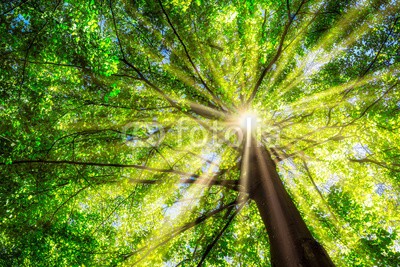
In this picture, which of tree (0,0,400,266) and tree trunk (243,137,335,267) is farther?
tree (0,0,400,266)

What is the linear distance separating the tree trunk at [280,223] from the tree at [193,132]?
1.0 inches

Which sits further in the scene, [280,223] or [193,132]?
[193,132]

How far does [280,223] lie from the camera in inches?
139

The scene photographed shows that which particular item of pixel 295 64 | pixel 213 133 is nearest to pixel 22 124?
pixel 213 133

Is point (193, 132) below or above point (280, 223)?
above

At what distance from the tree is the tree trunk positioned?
0.03 m

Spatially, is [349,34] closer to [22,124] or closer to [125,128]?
[125,128]

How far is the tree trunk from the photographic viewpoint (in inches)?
117

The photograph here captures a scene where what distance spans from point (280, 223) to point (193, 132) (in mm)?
5224

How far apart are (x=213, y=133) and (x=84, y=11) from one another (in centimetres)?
473

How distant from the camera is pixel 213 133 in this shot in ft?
23.2

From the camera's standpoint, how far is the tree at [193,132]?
4.23 meters

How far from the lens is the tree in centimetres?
423

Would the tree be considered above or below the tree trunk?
above
